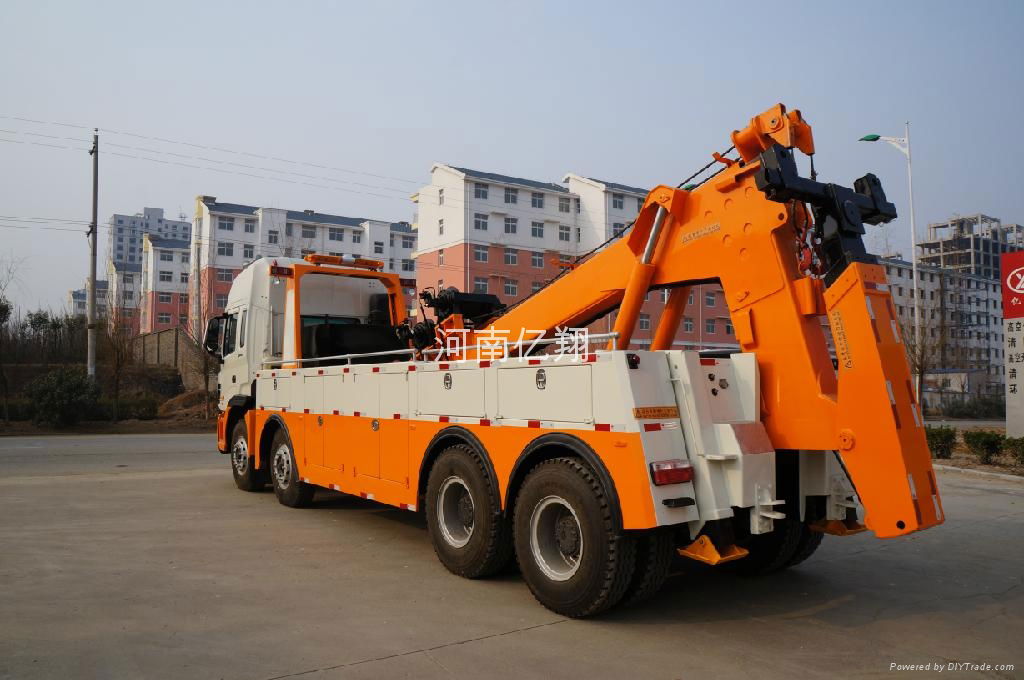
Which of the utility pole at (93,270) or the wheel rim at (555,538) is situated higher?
the utility pole at (93,270)

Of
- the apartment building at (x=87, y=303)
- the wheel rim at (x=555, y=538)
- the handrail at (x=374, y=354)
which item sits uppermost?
the apartment building at (x=87, y=303)

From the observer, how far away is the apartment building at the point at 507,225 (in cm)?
5744

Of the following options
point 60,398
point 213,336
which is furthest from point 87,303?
point 213,336

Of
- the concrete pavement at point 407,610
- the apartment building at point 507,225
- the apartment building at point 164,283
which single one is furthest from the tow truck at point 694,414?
the apartment building at point 164,283

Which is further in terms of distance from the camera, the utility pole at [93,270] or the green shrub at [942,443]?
the utility pole at [93,270]

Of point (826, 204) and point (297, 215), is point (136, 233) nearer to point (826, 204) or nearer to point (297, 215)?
point (297, 215)

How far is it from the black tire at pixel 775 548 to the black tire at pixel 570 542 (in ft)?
6.33

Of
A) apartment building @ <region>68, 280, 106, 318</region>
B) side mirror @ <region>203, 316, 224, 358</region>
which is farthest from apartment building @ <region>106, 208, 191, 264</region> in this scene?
side mirror @ <region>203, 316, 224, 358</region>

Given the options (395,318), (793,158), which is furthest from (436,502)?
(395,318)

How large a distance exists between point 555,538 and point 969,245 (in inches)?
5043

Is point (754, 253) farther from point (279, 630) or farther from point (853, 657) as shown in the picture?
point (279, 630)

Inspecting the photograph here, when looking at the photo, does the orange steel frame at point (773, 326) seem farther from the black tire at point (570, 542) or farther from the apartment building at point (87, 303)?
the apartment building at point (87, 303)

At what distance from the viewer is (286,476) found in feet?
33.3

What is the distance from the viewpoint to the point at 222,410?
1239cm
